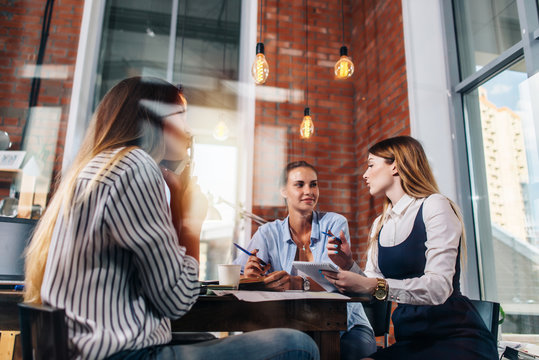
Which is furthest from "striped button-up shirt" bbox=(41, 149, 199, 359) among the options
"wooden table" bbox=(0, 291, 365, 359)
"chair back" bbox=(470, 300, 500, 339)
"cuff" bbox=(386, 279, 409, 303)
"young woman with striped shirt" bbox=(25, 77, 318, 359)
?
"chair back" bbox=(470, 300, 500, 339)

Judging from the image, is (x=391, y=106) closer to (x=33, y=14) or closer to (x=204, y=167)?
(x=204, y=167)

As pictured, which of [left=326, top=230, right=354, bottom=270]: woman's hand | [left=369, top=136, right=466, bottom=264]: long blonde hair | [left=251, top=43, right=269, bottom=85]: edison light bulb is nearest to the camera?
[left=326, top=230, right=354, bottom=270]: woman's hand

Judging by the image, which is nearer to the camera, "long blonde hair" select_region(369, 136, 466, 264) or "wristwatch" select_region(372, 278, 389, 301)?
"wristwatch" select_region(372, 278, 389, 301)

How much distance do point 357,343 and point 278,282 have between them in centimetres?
45

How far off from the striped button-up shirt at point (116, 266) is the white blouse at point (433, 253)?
84cm

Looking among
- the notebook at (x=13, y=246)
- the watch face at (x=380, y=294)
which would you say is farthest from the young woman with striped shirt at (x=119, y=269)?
the notebook at (x=13, y=246)

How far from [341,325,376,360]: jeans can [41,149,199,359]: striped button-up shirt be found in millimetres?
1000

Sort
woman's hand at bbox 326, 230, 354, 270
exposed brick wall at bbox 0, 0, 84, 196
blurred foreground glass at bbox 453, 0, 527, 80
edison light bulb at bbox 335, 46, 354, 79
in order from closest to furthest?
woman's hand at bbox 326, 230, 354, 270, blurred foreground glass at bbox 453, 0, 527, 80, edison light bulb at bbox 335, 46, 354, 79, exposed brick wall at bbox 0, 0, 84, 196

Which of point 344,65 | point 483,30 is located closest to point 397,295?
point 344,65

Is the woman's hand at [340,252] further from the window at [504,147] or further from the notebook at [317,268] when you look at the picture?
the window at [504,147]

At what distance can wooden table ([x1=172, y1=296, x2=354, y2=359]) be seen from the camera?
1092 mm

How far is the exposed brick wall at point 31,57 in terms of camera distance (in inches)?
131

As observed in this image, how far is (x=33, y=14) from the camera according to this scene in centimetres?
354

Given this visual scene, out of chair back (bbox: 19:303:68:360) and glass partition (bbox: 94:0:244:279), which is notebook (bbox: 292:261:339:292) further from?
glass partition (bbox: 94:0:244:279)
